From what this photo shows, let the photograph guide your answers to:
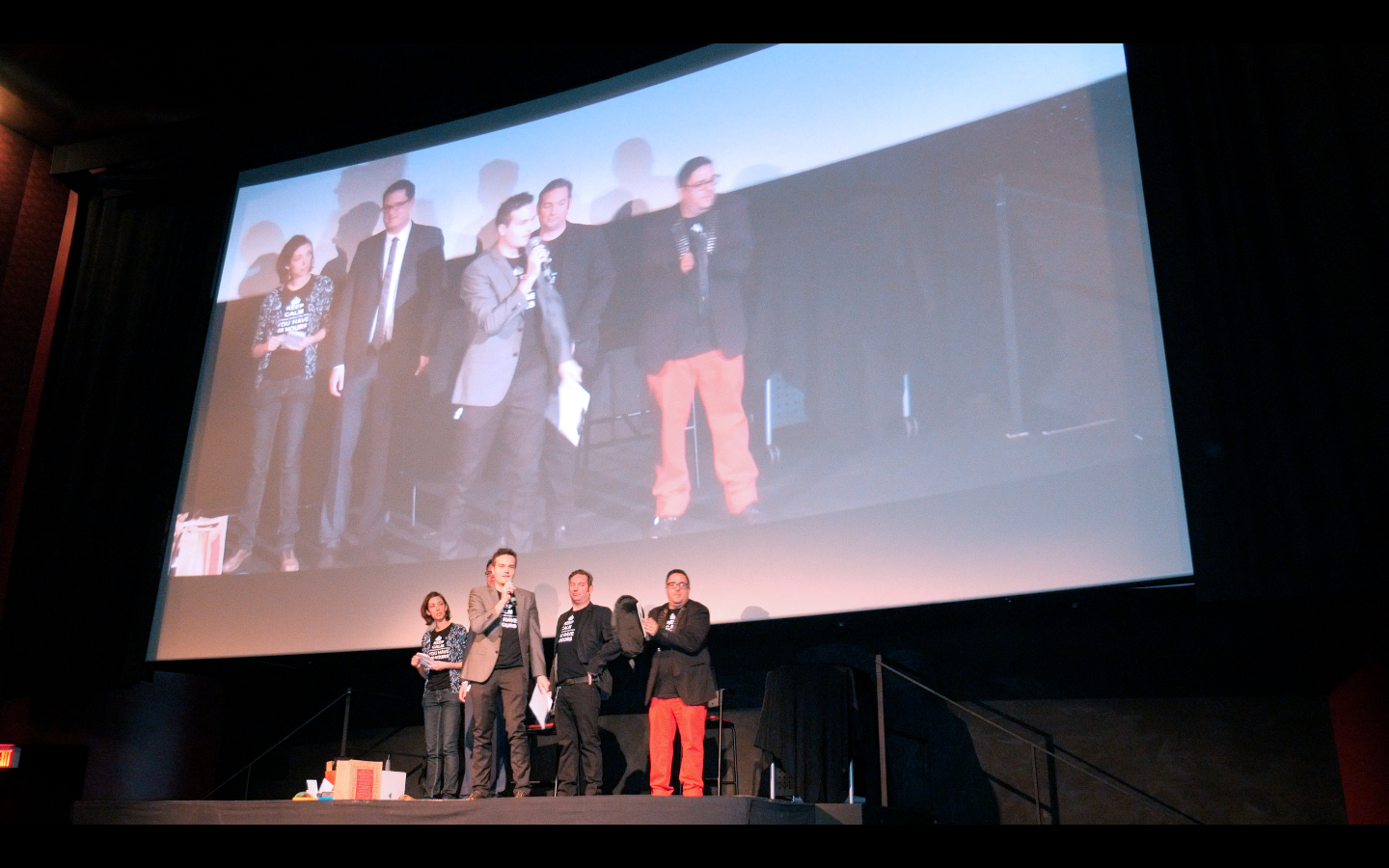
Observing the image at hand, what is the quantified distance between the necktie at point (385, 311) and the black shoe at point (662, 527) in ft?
7.83

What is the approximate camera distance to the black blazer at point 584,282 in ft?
21.9

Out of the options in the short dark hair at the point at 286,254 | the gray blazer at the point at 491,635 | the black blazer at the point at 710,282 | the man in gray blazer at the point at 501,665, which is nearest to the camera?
the man in gray blazer at the point at 501,665

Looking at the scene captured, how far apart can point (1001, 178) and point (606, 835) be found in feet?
16.6

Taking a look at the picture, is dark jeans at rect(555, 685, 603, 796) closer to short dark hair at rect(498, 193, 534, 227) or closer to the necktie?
the necktie

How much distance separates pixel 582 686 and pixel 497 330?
2452 millimetres

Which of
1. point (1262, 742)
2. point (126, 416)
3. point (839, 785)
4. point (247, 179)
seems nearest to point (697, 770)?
point (839, 785)

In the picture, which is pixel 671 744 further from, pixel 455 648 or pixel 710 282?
pixel 710 282

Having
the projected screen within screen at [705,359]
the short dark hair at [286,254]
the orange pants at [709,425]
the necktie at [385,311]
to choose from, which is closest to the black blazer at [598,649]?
the projected screen within screen at [705,359]

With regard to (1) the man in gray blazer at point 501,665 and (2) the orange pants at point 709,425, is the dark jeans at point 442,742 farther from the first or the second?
(2) the orange pants at point 709,425

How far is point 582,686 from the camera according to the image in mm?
5547

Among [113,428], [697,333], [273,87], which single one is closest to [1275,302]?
[697,333]

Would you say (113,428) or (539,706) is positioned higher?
(113,428)

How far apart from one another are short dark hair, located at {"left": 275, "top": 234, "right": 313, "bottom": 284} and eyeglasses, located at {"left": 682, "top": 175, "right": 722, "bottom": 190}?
2.96 meters

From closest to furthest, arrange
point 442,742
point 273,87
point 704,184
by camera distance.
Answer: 1. point 442,742
2. point 704,184
3. point 273,87
